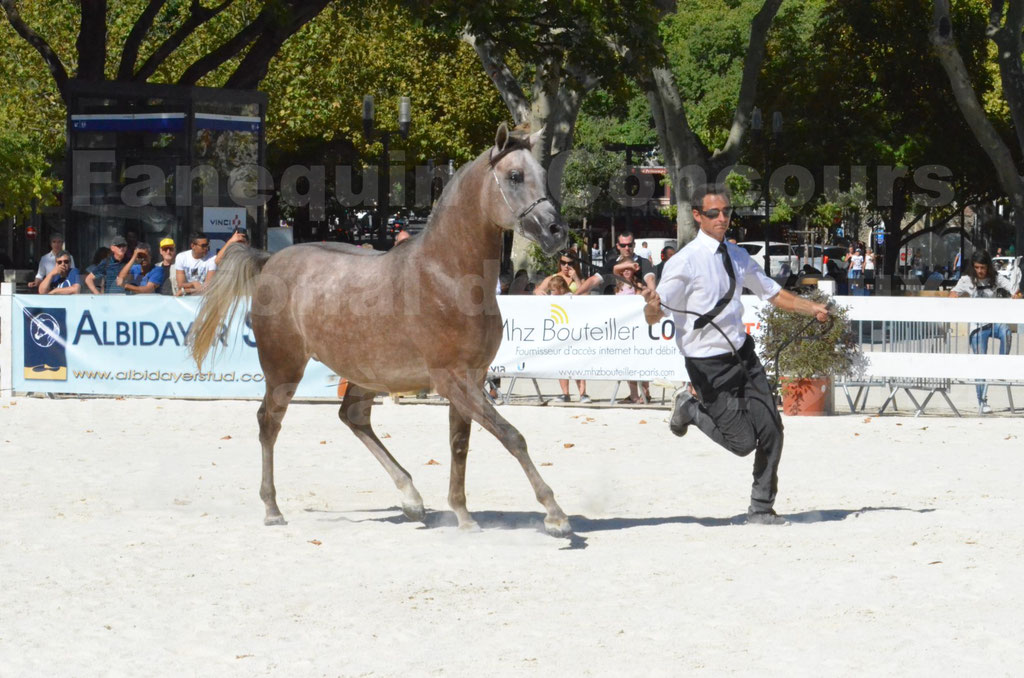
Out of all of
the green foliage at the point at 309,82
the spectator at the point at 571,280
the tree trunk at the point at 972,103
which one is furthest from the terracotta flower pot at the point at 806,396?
the green foliage at the point at 309,82

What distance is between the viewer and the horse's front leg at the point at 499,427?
8.18 metres

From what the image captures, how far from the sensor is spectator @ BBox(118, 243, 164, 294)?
18.3 m

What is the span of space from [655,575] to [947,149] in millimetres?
30953

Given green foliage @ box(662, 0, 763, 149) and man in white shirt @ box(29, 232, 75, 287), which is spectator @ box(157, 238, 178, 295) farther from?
green foliage @ box(662, 0, 763, 149)

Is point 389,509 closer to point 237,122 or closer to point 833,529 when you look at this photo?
point 833,529

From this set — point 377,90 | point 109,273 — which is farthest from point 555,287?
point 377,90

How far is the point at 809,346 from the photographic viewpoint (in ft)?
50.6

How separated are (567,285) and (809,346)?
317 cm

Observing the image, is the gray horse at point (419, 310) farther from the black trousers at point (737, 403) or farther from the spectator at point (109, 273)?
the spectator at point (109, 273)

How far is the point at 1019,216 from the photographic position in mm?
28703

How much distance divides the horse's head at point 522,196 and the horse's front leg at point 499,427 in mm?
950

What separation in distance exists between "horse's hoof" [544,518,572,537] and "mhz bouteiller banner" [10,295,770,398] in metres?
8.11

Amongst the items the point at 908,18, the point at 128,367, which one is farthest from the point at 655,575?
the point at 908,18

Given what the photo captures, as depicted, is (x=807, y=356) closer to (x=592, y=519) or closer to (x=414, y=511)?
(x=592, y=519)
